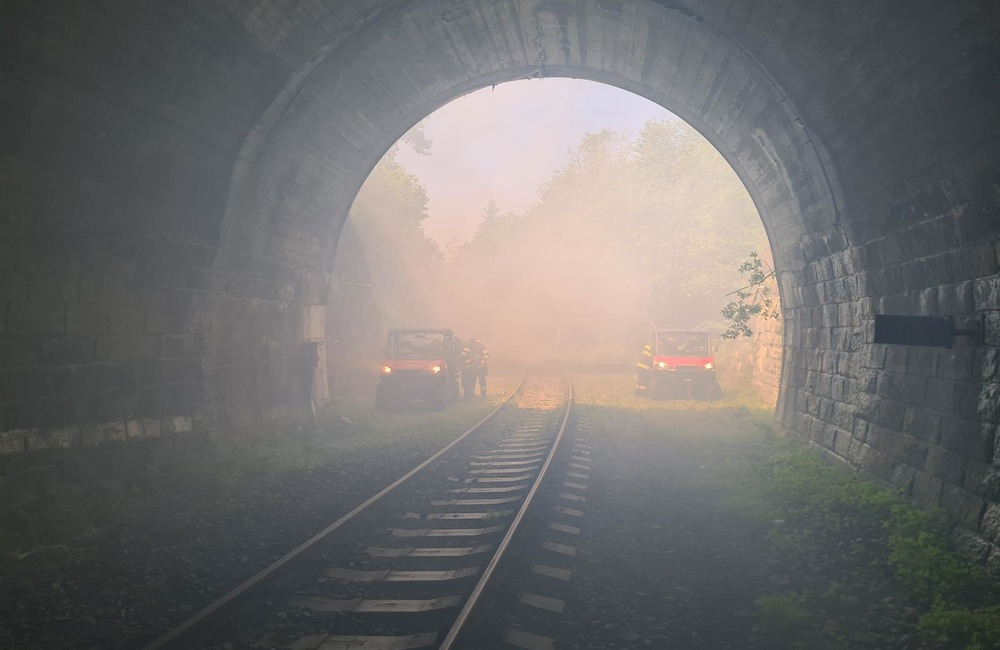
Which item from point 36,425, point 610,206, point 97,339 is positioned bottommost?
point 36,425

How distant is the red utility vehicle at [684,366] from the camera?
720 inches

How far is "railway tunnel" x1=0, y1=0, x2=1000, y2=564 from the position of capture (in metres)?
5.69

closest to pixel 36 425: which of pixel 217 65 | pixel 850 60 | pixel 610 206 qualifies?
pixel 217 65

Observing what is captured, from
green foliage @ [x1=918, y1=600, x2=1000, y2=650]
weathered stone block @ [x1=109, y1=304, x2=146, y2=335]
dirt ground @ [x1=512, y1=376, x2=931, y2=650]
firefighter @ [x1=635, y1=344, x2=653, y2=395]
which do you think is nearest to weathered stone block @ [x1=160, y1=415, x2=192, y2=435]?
weathered stone block @ [x1=109, y1=304, x2=146, y2=335]

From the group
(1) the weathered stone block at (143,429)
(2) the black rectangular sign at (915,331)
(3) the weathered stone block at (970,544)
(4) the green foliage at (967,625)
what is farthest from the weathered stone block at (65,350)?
(3) the weathered stone block at (970,544)

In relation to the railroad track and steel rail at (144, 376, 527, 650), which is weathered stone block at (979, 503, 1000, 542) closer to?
the railroad track

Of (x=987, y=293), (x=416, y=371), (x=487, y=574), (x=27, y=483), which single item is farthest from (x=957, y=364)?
(x=416, y=371)

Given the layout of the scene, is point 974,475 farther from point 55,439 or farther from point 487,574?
point 55,439

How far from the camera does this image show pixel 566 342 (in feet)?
175

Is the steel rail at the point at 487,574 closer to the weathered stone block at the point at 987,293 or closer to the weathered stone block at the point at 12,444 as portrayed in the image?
the weathered stone block at the point at 987,293

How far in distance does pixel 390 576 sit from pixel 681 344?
51.4 feet

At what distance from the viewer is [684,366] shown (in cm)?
1838

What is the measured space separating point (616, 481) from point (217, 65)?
25.2 feet

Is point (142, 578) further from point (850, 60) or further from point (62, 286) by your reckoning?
point (850, 60)
